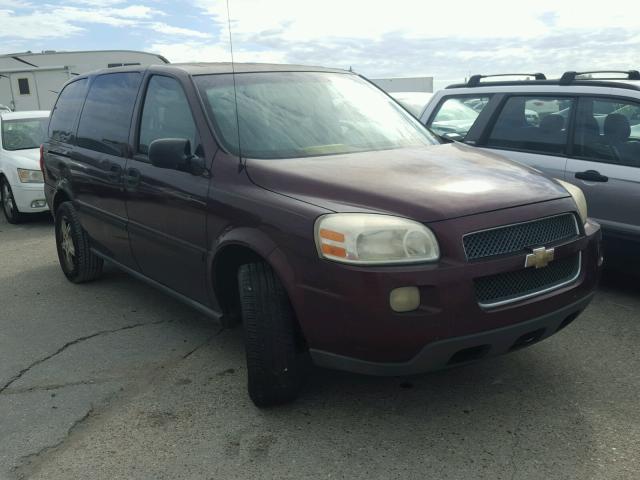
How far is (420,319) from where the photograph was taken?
2.70 m

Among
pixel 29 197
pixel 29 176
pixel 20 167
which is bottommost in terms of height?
pixel 29 197

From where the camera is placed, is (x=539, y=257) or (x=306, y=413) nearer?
(x=539, y=257)

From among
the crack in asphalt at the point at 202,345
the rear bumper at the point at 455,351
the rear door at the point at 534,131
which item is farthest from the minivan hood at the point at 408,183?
the rear door at the point at 534,131

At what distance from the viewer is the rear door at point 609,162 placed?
4629 millimetres

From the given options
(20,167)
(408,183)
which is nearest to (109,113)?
(408,183)

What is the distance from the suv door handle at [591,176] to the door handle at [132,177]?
3209 mm

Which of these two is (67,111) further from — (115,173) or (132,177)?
(132,177)

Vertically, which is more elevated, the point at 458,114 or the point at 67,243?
the point at 458,114

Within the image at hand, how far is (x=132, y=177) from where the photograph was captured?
4234 mm

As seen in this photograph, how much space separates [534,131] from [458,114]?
3.60 feet

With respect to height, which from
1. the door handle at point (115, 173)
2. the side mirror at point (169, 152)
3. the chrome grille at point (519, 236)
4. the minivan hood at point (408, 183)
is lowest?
the chrome grille at point (519, 236)

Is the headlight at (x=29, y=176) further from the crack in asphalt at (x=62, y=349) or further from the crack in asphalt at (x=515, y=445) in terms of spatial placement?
the crack in asphalt at (x=515, y=445)

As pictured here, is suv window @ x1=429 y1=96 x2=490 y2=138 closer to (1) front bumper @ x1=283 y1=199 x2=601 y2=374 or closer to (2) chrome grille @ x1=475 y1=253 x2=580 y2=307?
(2) chrome grille @ x1=475 y1=253 x2=580 y2=307

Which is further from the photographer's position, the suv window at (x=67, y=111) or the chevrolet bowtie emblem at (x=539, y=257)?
the suv window at (x=67, y=111)
